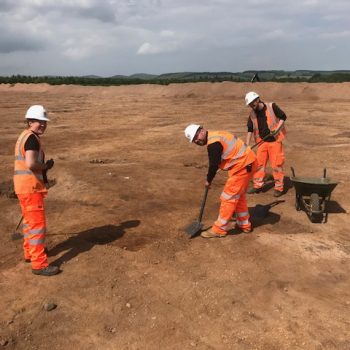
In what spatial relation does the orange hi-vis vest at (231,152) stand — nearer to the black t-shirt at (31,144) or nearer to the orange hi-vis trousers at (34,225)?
the black t-shirt at (31,144)

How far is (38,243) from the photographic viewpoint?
487cm

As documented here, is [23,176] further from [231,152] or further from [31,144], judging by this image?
[231,152]

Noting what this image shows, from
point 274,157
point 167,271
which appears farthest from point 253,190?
point 167,271

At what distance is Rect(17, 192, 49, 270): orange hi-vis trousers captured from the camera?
4.76 meters

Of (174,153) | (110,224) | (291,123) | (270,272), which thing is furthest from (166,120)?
(270,272)

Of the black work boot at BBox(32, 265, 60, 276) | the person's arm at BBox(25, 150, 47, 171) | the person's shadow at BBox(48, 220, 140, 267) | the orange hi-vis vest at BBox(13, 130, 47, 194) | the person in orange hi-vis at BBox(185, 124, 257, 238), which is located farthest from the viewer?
the person's shadow at BBox(48, 220, 140, 267)

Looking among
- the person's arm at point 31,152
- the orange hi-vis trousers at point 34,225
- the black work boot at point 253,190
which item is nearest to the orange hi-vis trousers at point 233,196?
the black work boot at point 253,190

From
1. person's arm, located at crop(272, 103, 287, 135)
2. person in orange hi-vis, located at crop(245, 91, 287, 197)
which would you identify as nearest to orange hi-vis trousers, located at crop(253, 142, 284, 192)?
person in orange hi-vis, located at crop(245, 91, 287, 197)

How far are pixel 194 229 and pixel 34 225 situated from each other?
235 centimetres

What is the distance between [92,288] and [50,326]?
713 mm

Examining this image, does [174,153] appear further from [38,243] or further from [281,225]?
[38,243]

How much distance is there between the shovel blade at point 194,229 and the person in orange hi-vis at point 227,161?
279 millimetres

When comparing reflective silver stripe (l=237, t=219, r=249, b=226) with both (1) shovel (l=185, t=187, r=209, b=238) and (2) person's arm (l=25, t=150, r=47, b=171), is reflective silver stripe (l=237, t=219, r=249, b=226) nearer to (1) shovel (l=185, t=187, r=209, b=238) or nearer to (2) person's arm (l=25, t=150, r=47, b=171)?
(1) shovel (l=185, t=187, r=209, b=238)

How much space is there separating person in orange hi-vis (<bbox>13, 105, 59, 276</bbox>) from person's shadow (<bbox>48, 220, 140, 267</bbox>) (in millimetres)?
431
